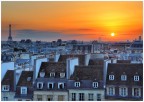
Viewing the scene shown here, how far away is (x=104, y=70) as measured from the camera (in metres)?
19.0

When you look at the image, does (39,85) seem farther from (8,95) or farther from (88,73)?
(88,73)

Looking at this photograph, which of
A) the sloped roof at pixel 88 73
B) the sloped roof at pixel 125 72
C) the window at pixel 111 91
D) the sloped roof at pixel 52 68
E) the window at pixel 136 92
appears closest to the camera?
the window at pixel 136 92

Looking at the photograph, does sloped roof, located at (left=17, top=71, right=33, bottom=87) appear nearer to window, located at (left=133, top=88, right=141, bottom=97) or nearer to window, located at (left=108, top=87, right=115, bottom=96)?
window, located at (left=108, top=87, right=115, bottom=96)

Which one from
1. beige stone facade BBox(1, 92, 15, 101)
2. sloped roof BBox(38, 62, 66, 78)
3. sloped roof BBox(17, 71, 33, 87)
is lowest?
beige stone facade BBox(1, 92, 15, 101)

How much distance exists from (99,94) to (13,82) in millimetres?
4685

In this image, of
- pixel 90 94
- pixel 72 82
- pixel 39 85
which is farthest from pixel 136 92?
pixel 39 85

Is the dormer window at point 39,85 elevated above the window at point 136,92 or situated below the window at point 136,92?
above

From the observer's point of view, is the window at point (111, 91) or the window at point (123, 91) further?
the window at point (111, 91)

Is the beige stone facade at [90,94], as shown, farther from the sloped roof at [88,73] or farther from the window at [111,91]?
the sloped roof at [88,73]

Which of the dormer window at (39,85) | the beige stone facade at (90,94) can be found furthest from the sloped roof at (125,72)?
the dormer window at (39,85)

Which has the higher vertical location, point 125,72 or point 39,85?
point 125,72

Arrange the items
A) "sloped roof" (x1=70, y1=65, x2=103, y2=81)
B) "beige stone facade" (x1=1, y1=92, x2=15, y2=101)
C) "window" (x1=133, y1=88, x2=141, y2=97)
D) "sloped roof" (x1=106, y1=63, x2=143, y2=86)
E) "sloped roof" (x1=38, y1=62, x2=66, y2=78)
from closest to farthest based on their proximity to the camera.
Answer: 1. "window" (x1=133, y1=88, x2=141, y2=97)
2. "sloped roof" (x1=106, y1=63, x2=143, y2=86)
3. "beige stone facade" (x1=1, y1=92, x2=15, y2=101)
4. "sloped roof" (x1=70, y1=65, x2=103, y2=81)
5. "sloped roof" (x1=38, y1=62, x2=66, y2=78)

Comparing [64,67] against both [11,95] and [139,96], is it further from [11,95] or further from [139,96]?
[139,96]

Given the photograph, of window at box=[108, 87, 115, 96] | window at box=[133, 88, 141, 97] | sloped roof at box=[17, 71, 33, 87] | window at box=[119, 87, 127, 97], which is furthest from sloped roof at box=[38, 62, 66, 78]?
window at box=[133, 88, 141, 97]
